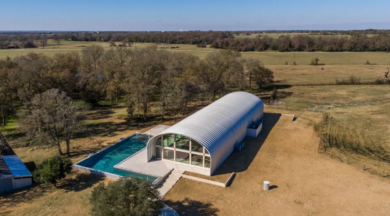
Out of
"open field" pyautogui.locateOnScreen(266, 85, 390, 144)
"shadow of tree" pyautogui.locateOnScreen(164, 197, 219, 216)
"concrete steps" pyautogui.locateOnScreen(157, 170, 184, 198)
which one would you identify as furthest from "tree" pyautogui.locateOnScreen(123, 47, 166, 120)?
"open field" pyautogui.locateOnScreen(266, 85, 390, 144)

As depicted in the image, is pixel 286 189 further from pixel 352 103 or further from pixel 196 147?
pixel 352 103

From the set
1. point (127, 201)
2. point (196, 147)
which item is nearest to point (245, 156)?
point (196, 147)

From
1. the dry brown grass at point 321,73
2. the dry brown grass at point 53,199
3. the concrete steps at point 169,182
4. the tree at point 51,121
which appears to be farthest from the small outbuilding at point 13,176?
the dry brown grass at point 321,73

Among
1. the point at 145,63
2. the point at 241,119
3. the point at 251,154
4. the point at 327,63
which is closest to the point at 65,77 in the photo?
the point at 145,63

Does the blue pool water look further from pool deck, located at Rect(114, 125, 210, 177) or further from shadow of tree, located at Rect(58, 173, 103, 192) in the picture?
shadow of tree, located at Rect(58, 173, 103, 192)

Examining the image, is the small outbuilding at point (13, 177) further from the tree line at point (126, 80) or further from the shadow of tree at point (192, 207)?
the shadow of tree at point (192, 207)

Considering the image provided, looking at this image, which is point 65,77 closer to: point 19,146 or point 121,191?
point 19,146

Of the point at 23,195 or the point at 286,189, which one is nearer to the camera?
the point at 23,195
